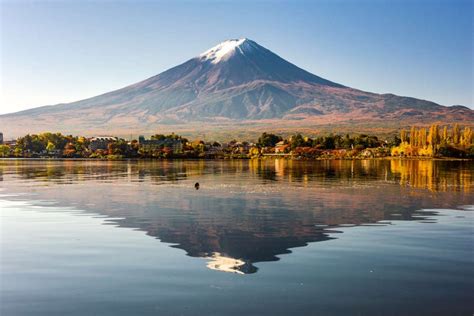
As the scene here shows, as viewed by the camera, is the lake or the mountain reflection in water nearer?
the lake

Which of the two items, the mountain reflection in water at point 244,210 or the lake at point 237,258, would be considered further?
the mountain reflection in water at point 244,210

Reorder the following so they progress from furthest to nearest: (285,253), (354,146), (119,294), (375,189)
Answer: (354,146) → (375,189) → (285,253) → (119,294)

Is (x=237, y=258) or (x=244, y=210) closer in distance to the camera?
(x=237, y=258)

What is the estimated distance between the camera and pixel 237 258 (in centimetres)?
1802

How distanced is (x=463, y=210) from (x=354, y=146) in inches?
6302

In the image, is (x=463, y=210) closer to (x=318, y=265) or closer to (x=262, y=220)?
(x=262, y=220)

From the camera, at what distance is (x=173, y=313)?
12641mm

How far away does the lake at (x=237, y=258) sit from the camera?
13.4 metres

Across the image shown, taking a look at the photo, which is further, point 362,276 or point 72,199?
point 72,199

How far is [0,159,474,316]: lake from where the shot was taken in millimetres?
13375

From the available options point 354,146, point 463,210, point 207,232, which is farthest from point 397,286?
point 354,146

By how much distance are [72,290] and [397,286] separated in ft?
→ 28.0

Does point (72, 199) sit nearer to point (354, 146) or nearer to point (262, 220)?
point (262, 220)

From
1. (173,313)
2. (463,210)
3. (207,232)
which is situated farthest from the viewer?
(463,210)
